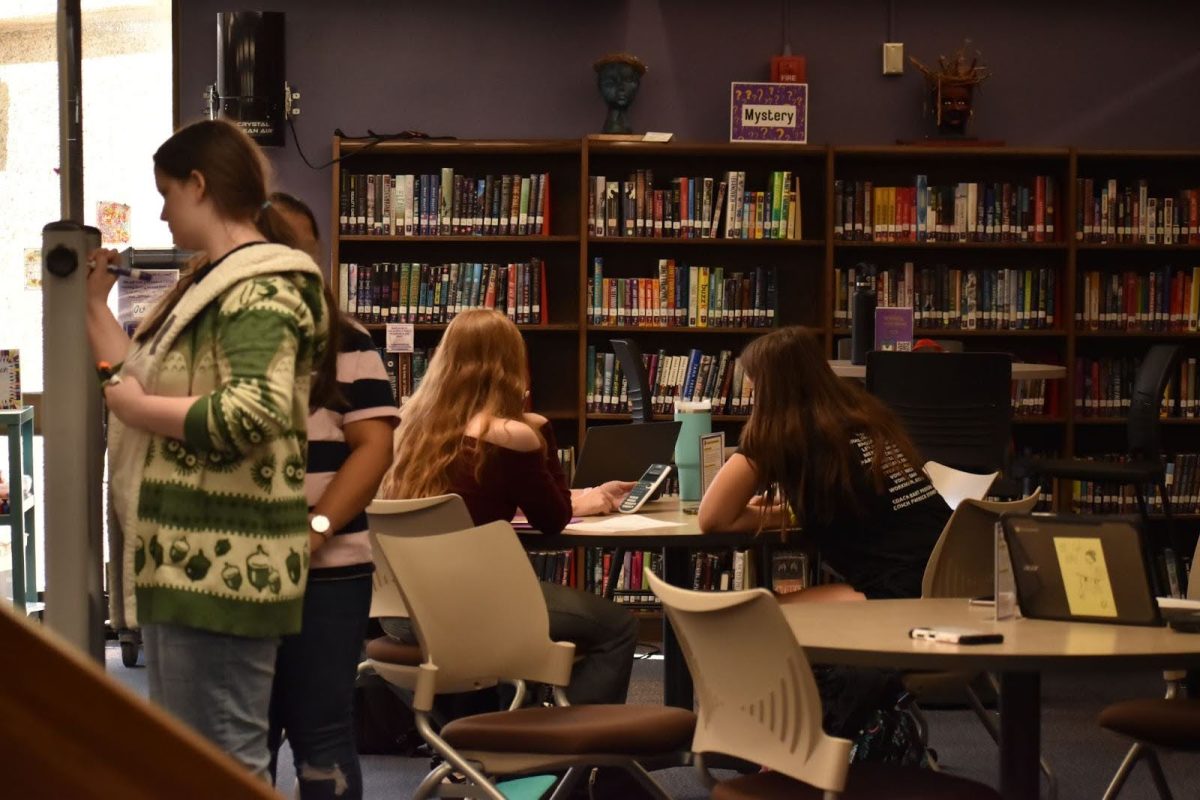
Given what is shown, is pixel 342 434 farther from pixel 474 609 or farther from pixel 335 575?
pixel 474 609

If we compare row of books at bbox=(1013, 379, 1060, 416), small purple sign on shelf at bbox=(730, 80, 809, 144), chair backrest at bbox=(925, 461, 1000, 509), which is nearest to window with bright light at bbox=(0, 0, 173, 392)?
small purple sign on shelf at bbox=(730, 80, 809, 144)

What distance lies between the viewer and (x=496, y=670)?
9.94 ft

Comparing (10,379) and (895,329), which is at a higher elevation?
(895,329)

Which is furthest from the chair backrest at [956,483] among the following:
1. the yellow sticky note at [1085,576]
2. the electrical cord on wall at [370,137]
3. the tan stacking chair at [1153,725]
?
the electrical cord on wall at [370,137]

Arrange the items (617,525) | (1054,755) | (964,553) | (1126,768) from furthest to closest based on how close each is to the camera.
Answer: (1054,755)
(617,525)
(964,553)
(1126,768)

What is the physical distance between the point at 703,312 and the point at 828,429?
336cm

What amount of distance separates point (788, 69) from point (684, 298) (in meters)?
1.17

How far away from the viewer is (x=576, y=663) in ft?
11.9

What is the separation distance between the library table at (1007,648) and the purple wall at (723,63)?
457cm

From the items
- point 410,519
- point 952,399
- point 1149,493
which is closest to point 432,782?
point 410,519

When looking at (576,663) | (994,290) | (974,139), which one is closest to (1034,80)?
(974,139)

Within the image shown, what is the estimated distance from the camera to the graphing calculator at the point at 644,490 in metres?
3.98

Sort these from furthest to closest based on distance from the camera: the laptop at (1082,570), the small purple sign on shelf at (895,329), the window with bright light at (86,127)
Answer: the window with bright light at (86,127), the small purple sign on shelf at (895,329), the laptop at (1082,570)

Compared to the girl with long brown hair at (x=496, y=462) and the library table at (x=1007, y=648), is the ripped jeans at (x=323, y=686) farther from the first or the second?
the girl with long brown hair at (x=496, y=462)
